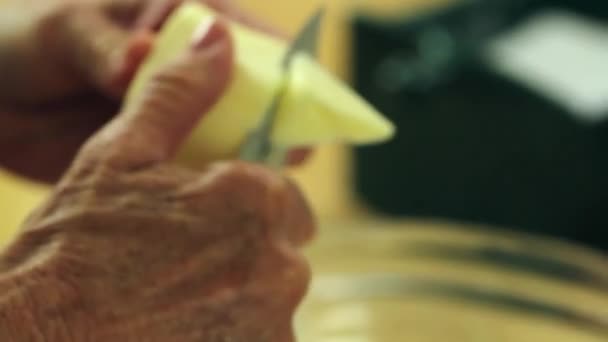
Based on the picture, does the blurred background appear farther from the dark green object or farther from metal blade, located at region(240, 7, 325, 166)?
metal blade, located at region(240, 7, 325, 166)

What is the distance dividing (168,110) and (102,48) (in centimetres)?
11

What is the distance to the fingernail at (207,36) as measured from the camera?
0.38 meters

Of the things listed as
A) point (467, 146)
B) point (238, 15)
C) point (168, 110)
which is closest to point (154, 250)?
point (168, 110)

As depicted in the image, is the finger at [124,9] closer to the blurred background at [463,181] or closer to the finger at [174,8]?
the finger at [174,8]

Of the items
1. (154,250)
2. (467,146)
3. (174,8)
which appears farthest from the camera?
(467,146)

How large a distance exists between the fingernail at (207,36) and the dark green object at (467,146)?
0.59 meters

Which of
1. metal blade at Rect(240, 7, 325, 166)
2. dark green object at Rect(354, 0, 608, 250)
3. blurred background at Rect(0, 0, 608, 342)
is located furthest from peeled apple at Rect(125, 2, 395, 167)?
dark green object at Rect(354, 0, 608, 250)

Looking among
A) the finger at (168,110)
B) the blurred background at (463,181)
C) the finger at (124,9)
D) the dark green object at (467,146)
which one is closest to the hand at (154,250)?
the finger at (168,110)

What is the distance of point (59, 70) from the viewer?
50 cm

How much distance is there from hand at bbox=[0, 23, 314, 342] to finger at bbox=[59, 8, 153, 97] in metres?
0.06

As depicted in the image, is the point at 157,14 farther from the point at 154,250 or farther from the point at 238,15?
the point at 154,250

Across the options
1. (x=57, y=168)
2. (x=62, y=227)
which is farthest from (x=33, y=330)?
(x=57, y=168)

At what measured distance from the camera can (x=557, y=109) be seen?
3.05ft

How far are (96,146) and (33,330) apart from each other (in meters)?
0.06
